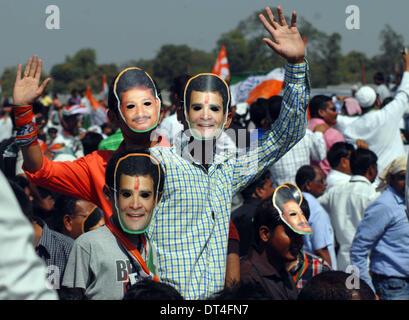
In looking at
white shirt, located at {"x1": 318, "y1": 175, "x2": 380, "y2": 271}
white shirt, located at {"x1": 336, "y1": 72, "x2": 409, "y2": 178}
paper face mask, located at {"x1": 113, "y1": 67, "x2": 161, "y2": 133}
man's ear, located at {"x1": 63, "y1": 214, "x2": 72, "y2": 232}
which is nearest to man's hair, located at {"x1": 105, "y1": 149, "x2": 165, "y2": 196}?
paper face mask, located at {"x1": 113, "y1": 67, "x2": 161, "y2": 133}

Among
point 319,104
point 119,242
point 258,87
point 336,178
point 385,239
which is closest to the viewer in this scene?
point 119,242

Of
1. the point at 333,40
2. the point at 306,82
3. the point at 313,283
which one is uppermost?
the point at 333,40

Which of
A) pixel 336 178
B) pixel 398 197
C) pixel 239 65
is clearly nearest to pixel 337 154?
pixel 336 178

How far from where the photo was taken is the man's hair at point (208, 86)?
2.70m

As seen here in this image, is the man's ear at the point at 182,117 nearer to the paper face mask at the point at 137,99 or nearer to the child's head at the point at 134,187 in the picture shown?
the paper face mask at the point at 137,99

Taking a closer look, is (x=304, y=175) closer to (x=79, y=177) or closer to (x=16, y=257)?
(x=79, y=177)

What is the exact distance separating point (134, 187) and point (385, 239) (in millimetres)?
2321

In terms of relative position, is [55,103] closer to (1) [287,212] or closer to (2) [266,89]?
(2) [266,89]

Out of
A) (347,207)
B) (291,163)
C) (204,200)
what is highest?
(204,200)

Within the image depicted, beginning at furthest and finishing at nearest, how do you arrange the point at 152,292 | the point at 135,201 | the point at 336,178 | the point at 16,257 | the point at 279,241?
the point at 336,178
the point at 279,241
the point at 135,201
the point at 152,292
the point at 16,257

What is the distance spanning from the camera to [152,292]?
2.22m

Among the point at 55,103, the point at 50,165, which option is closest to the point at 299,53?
the point at 50,165

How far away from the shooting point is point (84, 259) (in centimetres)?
258

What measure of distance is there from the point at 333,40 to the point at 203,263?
3119 centimetres
